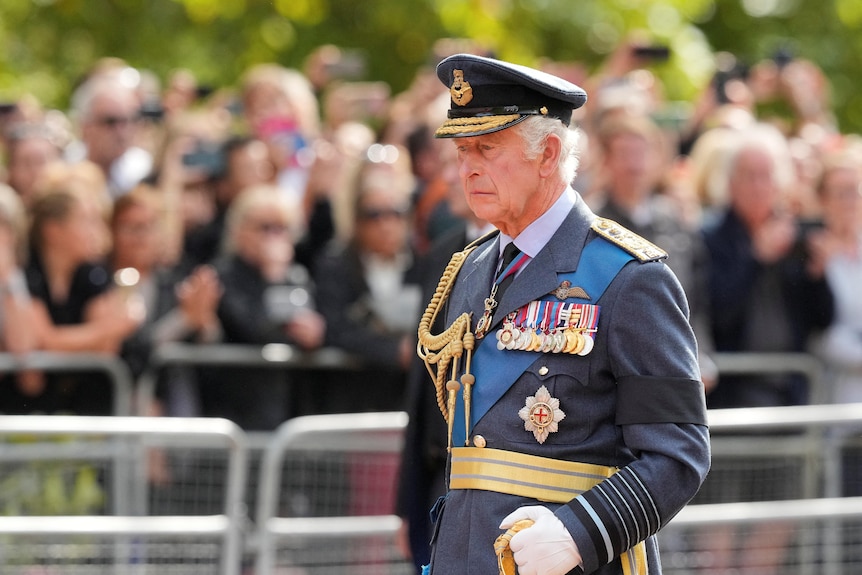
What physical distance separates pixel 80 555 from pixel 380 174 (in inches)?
93.5

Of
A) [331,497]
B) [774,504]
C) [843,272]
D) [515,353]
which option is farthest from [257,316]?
[515,353]

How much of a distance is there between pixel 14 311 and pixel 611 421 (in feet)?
13.1

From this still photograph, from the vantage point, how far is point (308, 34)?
14.1 m

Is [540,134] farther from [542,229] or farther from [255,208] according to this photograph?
[255,208]

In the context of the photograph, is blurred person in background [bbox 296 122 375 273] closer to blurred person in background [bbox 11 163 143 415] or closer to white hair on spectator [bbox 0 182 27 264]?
blurred person in background [bbox 11 163 143 415]

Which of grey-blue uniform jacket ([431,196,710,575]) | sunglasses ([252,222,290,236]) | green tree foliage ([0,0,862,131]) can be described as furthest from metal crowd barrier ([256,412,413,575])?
green tree foliage ([0,0,862,131])

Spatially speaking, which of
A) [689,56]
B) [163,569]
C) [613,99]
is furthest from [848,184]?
[689,56]

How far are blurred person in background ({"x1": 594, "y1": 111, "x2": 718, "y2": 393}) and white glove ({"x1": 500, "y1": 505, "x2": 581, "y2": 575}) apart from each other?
364 centimetres

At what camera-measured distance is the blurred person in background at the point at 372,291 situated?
6.99 m

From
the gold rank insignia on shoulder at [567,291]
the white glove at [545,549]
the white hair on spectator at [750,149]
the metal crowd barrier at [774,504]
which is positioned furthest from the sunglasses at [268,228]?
the white glove at [545,549]

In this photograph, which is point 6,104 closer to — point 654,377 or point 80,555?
point 80,555

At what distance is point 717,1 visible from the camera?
688 inches

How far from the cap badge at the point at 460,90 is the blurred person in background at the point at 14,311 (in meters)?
3.71

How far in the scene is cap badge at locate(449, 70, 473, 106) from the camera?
11.2ft
